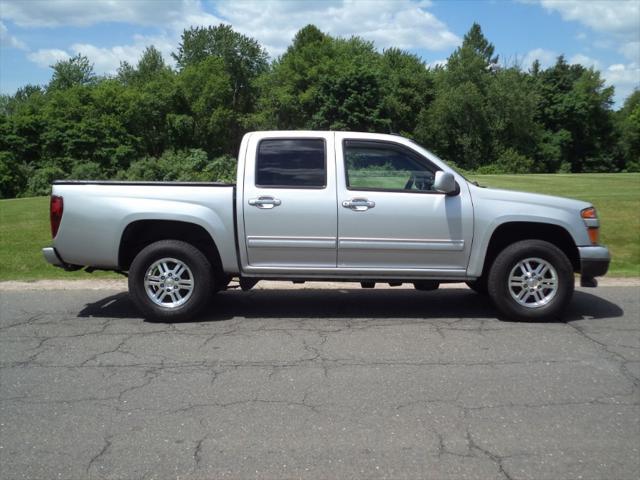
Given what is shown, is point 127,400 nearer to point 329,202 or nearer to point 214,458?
point 214,458

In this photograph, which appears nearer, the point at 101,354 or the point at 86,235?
the point at 101,354

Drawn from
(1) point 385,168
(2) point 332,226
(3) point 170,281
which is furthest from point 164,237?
(1) point 385,168

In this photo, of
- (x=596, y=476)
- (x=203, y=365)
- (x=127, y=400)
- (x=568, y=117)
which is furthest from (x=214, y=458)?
(x=568, y=117)

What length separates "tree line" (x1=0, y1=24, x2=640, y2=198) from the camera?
50219 millimetres

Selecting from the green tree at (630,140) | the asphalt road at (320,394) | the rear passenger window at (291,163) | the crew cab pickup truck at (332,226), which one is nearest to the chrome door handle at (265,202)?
the crew cab pickup truck at (332,226)

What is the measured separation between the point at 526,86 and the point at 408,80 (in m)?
11.2

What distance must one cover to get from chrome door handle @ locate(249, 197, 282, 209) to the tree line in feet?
121

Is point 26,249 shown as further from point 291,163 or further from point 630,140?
point 630,140

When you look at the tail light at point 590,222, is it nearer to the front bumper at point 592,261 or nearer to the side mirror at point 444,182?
the front bumper at point 592,261

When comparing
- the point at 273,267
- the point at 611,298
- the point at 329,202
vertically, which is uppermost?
the point at 329,202

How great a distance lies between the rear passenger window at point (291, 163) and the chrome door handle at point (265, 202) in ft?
0.56

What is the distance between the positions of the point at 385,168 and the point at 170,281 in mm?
Result: 2563

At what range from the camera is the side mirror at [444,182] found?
671 cm

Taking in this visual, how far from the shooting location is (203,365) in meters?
5.69
